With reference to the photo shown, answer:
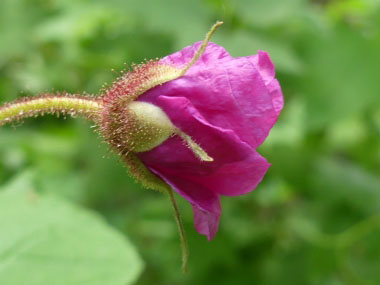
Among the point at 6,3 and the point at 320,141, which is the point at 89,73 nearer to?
the point at 6,3

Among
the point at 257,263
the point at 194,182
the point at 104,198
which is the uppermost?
the point at 194,182

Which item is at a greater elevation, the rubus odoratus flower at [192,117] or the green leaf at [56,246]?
the rubus odoratus flower at [192,117]

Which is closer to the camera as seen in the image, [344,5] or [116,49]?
[116,49]

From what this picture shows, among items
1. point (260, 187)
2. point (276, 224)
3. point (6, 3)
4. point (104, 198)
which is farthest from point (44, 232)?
point (6, 3)

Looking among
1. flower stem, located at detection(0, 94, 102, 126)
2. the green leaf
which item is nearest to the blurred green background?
the green leaf

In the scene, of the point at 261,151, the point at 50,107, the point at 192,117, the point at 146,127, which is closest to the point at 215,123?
the point at 192,117

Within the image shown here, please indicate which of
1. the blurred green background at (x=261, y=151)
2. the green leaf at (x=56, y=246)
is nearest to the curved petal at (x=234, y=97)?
the green leaf at (x=56, y=246)

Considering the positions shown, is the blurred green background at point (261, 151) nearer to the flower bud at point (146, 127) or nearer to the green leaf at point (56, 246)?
the green leaf at point (56, 246)
